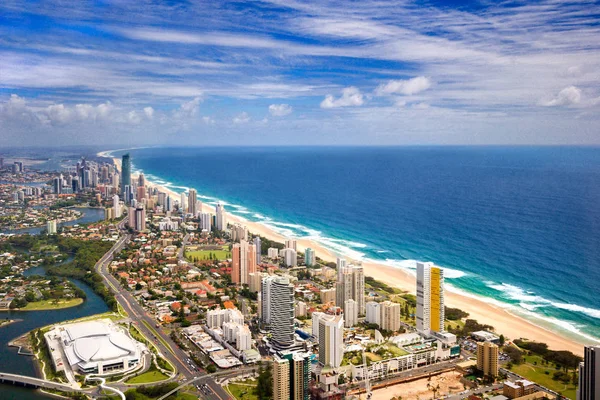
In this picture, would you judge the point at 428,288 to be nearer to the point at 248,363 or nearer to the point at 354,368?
the point at 354,368

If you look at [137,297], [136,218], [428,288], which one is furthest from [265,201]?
[428,288]

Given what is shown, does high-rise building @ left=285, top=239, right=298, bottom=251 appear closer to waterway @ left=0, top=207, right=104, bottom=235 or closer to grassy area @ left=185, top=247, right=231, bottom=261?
grassy area @ left=185, top=247, right=231, bottom=261

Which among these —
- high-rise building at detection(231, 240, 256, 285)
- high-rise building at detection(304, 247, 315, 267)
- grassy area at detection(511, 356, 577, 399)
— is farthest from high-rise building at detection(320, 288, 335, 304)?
grassy area at detection(511, 356, 577, 399)

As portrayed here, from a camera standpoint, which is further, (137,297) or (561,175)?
(561,175)

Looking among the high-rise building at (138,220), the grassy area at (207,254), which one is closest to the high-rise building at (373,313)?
the grassy area at (207,254)

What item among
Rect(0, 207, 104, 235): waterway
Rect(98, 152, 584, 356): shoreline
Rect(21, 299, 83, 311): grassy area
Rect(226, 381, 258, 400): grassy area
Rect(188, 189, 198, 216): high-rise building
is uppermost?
Rect(188, 189, 198, 216): high-rise building

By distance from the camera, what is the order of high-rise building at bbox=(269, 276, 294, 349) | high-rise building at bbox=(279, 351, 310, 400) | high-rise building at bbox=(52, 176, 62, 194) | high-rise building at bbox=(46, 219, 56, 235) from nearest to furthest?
high-rise building at bbox=(279, 351, 310, 400) → high-rise building at bbox=(269, 276, 294, 349) → high-rise building at bbox=(46, 219, 56, 235) → high-rise building at bbox=(52, 176, 62, 194)
